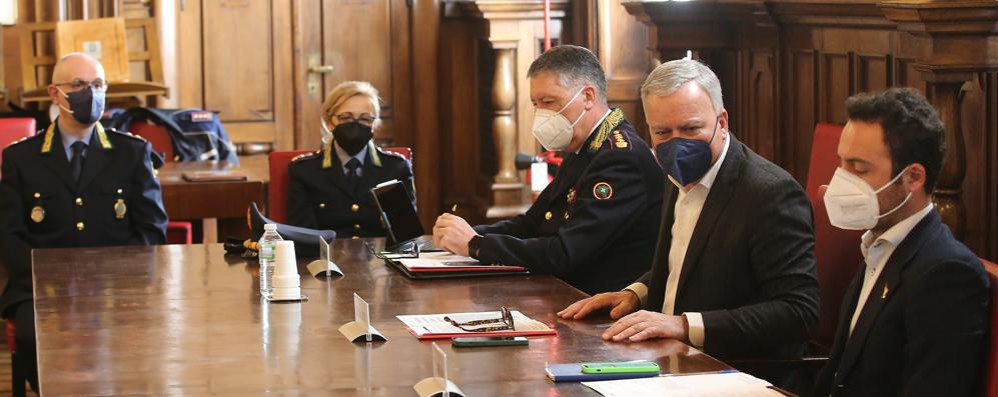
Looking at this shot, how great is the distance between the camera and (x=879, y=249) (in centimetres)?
262

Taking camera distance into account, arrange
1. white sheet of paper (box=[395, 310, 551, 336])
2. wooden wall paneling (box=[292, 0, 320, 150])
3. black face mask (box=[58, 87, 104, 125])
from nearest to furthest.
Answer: white sheet of paper (box=[395, 310, 551, 336])
black face mask (box=[58, 87, 104, 125])
wooden wall paneling (box=[292, 0, 320, 150])

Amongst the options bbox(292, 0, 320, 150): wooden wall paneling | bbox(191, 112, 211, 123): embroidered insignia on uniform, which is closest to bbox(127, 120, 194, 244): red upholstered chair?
bbox(191, 112, 211, 123): embroidered insignia on uniform

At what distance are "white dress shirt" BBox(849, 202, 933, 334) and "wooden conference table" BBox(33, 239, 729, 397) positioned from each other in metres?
0.32

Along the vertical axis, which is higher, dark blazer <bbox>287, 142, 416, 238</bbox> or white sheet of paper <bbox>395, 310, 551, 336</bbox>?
dark blazer <bbox>287, 142, 416, 238</bbox>

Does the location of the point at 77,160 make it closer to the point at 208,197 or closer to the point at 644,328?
the point at 208,197

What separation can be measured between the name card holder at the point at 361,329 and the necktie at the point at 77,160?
2.11 meters

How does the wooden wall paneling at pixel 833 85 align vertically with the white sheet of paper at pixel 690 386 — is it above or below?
above

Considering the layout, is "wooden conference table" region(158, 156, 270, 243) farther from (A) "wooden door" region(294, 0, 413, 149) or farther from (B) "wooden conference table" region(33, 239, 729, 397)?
(A) "wooden door" region(294, 0, 413, 149)

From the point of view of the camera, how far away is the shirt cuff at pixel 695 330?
2879 millimetres

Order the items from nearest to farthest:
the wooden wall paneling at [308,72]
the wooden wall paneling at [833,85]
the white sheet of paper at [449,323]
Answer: the white sheet of paper at [449,323]
the wooden wall paneling at [833,85]
the wooden wall paneling at [308,72]

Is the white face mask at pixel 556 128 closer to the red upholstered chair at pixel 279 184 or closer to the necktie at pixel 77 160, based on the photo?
the red upholstered chair at pixel 279 184

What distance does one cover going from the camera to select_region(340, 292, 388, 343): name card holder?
111 inches

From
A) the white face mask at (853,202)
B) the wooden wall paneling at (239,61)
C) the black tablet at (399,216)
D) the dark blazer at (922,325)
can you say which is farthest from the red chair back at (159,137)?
the dark blazer at (922,325)

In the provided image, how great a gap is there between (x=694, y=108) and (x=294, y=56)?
5.44 m
